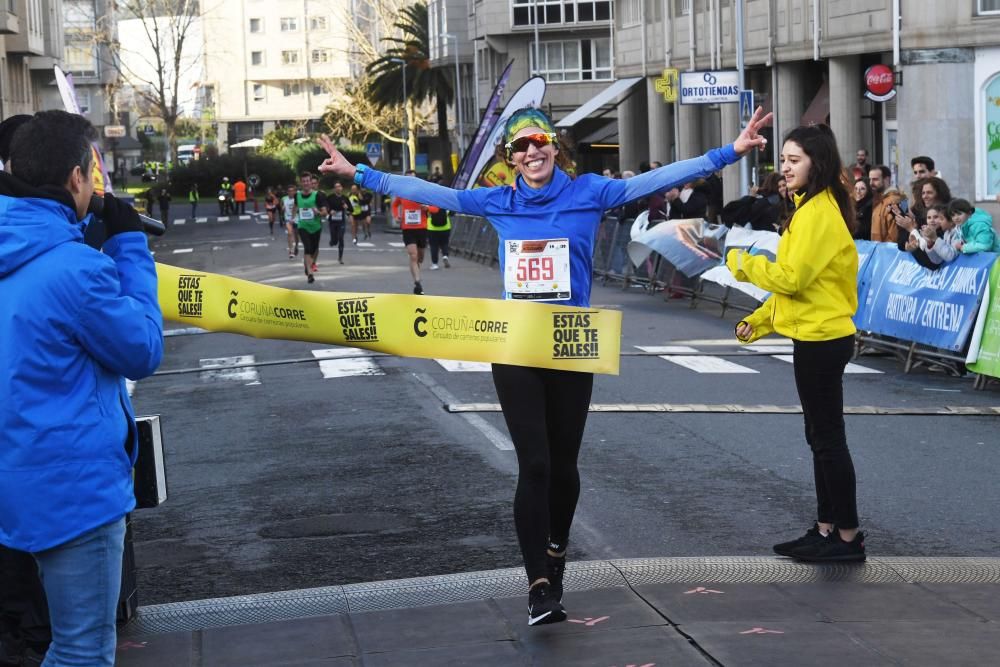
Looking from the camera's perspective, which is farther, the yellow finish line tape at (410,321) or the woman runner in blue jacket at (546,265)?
the yellow finish line tape at (410,321)

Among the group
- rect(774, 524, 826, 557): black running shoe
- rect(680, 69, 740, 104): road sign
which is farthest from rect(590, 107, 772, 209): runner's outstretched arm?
rect(680, 69, 740, 104): road sign

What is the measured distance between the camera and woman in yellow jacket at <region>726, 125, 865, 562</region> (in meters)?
6.90

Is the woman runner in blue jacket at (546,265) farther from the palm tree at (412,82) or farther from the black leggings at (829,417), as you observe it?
the palm tree at (412,82)

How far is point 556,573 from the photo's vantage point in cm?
616

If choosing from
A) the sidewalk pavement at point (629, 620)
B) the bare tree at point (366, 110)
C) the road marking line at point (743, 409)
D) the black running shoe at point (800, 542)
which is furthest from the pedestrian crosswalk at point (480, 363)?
the bare tree at point (366, 110)

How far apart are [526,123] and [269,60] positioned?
131m

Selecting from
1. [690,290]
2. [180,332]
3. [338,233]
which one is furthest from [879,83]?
[180,332]

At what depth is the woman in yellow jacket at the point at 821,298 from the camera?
6.90 meters

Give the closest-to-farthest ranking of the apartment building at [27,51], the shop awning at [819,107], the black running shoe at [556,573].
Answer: the black running shoe at [556,573] → the shop awning at [819,107] → the apartment building at [27,51]

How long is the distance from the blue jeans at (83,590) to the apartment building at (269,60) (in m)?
129

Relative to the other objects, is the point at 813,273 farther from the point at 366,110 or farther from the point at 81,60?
the point at 81,60

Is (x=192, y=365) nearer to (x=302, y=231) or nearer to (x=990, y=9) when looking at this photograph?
(x=302, y=231)

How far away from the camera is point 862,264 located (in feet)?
54.9

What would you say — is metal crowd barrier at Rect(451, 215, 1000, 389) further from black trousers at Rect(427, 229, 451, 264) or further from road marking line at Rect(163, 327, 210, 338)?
road marking line at Rect(163, 327, 210, 338)
